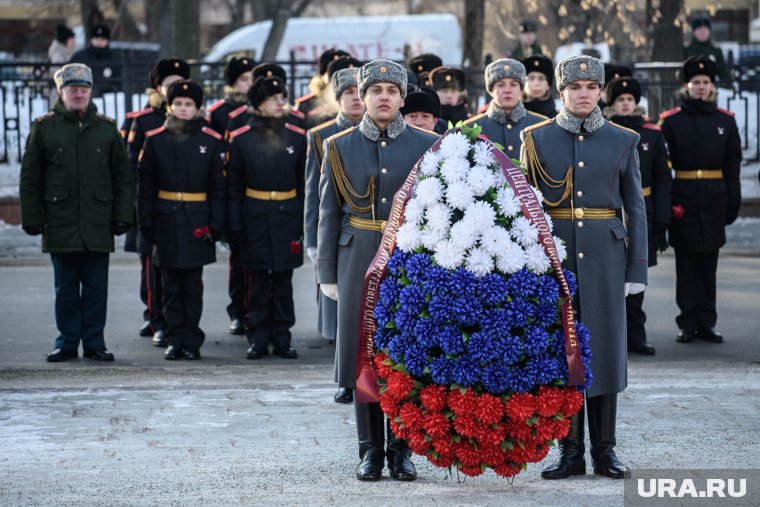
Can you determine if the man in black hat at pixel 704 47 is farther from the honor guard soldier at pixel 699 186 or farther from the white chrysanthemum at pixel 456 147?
the white chrysanthemum at pixel 456 147

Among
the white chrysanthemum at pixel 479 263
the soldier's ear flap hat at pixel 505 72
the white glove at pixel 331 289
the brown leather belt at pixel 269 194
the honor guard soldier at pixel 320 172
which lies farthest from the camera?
the brown leather belt at pixel 269 194

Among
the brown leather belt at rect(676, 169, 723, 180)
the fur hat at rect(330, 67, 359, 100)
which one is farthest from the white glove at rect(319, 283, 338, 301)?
the brown leather belt at rect(676, 169, 723, 180)

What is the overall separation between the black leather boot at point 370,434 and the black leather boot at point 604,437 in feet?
3.32

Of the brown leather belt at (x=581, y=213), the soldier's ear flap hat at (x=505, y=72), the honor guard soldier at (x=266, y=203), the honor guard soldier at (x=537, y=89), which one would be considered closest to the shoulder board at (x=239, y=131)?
the honor guard soldier at (x=266, y=203)

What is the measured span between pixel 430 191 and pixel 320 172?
1.95 metres

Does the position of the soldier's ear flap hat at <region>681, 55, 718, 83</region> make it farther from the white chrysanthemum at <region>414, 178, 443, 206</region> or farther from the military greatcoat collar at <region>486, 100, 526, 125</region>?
the white chrysanthemum at <region>414, 178, 443, 206</region>

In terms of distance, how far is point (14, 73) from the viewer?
18875mm

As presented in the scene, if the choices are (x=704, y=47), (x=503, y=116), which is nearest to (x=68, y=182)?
(x=503, y=116)

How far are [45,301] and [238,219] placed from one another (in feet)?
10.0

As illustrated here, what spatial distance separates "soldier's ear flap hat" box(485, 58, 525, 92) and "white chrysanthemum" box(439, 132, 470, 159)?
11.7ft

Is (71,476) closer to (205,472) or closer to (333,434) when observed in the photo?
(205,472)

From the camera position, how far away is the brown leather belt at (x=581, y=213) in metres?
7.05

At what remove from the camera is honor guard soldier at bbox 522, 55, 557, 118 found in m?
11.3

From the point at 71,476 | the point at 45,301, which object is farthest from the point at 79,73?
the point at 71,476
